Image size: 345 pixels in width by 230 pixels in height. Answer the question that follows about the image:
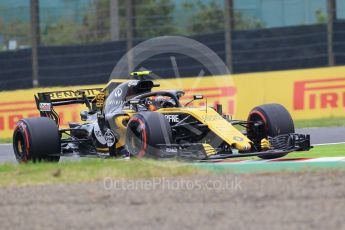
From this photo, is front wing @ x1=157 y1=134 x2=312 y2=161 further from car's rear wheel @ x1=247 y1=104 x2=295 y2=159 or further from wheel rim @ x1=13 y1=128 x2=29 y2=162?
A: wheel rim @ x1=13 y1=128 x2=29 y2=162

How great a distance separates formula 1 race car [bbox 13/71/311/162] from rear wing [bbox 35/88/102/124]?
0.06 feet

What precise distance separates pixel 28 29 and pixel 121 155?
1064 centimetres

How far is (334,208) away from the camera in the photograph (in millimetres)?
7121

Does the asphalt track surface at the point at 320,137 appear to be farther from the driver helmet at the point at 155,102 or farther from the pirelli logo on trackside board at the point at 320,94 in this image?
the driver helmet at the point at 155,102

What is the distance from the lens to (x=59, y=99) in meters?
13.6

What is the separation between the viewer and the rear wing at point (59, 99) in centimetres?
1345

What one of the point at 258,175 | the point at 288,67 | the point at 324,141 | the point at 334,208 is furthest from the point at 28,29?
the point at 334,208

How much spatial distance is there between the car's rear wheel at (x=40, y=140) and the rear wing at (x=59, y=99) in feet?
3.88

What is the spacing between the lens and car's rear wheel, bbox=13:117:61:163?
12.0 m

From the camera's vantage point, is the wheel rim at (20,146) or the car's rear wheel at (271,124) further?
the wheel rim at (20,146)

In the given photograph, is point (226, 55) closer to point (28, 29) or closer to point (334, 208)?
point (28, 29)

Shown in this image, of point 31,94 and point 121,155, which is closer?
point 121,155

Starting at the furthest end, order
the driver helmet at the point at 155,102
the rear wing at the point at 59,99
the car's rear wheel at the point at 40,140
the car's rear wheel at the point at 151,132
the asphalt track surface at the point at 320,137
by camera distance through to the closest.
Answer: the asphalt track surface at the point at 320,137 → the rear wing at the point at 59,99 → the driver helmet at the point at 155,102 → the car's rear wheel at the point at 40,140 → the car's rear wheel at the point at 151,132

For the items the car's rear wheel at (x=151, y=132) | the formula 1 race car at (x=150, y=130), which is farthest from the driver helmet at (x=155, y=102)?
the car's rear wheel at (x=151, y=132)
